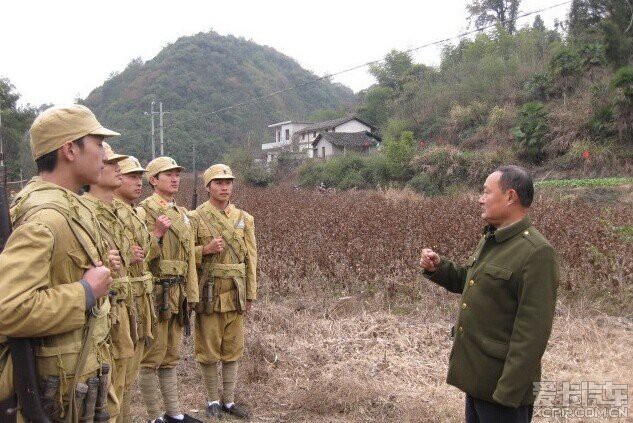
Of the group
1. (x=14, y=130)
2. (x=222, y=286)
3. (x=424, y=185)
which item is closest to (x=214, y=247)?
(x=222, y=286)

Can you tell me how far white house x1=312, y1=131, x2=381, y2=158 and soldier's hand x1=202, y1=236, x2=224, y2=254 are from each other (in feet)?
132

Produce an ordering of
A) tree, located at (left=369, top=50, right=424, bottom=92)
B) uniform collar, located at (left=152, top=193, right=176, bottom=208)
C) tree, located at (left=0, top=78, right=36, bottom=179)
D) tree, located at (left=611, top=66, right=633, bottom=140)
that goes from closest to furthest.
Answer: uniform collar, located at (left=152, top=193, right=176, bottom=208)
tree, located at (left=611, top=66, right=633, bottom=140)
tree, located at (left=0, top=78, right=36, bottom=179)
tree, located at (left=369, top=50, right=424, bottom=92)

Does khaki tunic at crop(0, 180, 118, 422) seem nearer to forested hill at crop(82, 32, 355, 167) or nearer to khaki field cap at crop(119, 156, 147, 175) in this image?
khaki field cap at crop(119, 156, 147, 175)

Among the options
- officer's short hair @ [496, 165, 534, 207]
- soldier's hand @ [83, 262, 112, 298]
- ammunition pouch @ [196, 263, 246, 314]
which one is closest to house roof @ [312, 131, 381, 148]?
ammunition pouch @ [196, 263, 246, 314]

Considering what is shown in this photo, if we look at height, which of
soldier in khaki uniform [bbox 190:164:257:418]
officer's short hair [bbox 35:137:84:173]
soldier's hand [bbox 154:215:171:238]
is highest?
officer's short hair [bbox 35:137:84:173]

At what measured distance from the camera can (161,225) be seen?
4.36m

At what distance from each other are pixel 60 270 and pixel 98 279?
15 centimetres

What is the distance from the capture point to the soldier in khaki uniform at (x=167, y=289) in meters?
4.35

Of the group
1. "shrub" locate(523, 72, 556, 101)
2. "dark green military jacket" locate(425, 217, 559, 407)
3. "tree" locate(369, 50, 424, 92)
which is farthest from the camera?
"tree" locate(369, 50, 424, 92)

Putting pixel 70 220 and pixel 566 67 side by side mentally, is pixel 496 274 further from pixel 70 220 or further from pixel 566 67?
pixel 566 67

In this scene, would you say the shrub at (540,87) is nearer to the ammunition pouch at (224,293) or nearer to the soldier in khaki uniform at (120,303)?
the ammunition pouch at (224,293)

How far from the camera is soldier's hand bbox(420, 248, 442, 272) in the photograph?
317 cm

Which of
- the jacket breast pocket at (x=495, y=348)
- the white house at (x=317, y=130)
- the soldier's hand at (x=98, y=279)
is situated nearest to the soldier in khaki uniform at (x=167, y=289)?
the soldier's hand at (x=98, y=279)

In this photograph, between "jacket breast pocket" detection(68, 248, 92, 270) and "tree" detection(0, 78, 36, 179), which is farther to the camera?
"tree" detection(0, 78, 36, 179)
